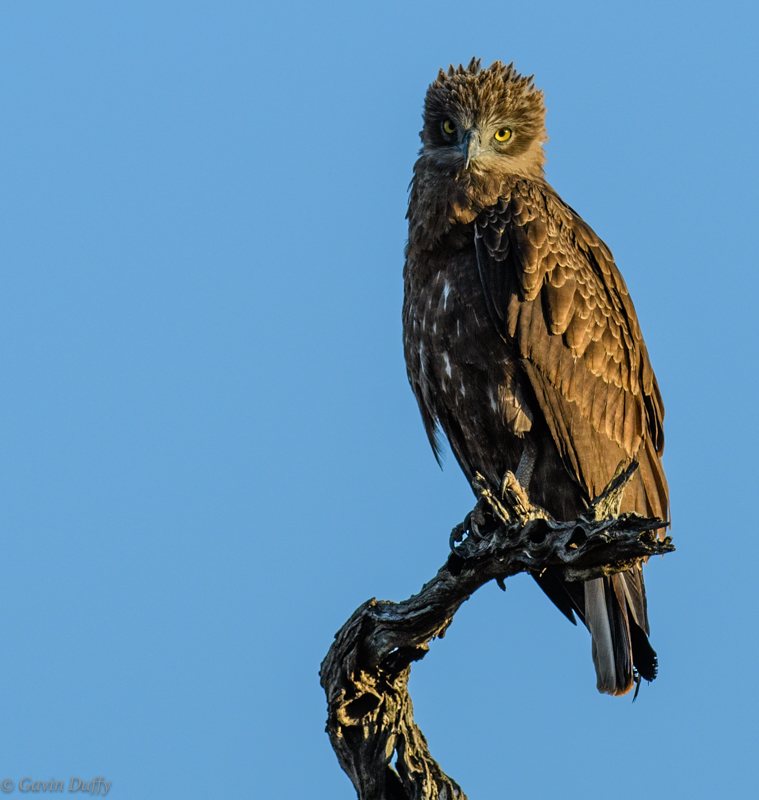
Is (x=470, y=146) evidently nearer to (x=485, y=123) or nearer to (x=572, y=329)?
(x=485, y=123)

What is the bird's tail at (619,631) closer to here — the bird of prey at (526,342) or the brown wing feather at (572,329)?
the bird of prey at (526,342)

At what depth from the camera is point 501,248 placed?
7129 millimetres

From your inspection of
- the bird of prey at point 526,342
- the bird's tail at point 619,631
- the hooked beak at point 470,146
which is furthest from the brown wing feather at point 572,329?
the bird's tail at point 619,631

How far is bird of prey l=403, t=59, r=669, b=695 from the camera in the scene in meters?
7.09

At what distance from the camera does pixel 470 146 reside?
24.5 ft

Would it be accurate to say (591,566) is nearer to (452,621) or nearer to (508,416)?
(452,621)

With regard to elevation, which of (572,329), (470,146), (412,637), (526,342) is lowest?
(412,637)

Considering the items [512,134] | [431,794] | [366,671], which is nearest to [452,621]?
[366,671]

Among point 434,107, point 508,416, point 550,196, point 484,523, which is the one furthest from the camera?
point 434,107

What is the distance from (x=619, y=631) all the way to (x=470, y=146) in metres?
3.45

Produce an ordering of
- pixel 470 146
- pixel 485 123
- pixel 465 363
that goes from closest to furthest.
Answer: pixel 465 363
pixel 470 146
pixel 485 123

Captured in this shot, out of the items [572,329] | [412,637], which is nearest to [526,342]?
[572,329]

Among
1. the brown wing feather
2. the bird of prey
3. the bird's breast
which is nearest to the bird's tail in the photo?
the bird of prey

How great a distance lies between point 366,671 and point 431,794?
80 centimetres
